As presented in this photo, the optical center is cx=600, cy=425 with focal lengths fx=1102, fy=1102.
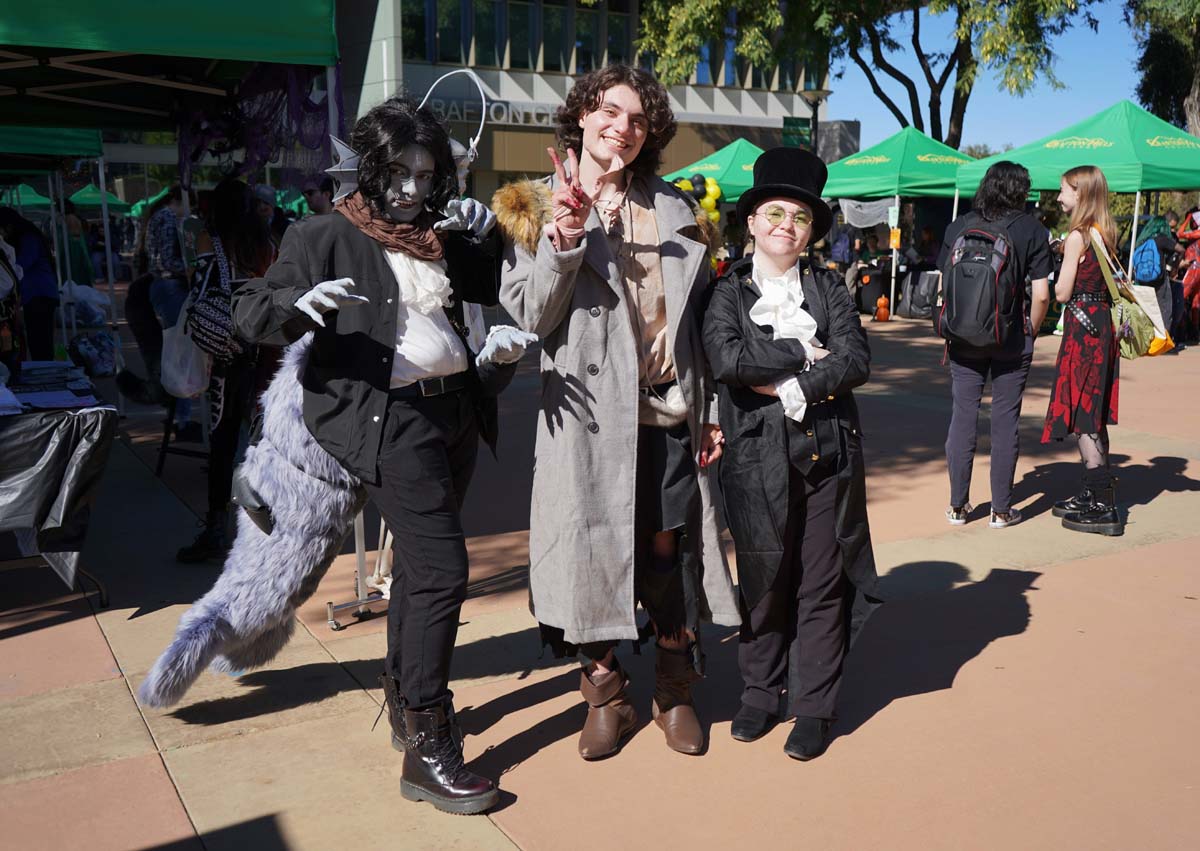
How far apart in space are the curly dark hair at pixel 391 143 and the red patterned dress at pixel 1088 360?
3950mm

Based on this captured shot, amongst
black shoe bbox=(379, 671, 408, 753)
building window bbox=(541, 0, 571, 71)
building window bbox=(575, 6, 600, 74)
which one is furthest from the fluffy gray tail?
building window bbox=(575, 6, 600, 74)

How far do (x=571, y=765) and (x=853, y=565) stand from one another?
107 centimetres

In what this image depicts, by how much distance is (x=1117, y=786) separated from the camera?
128 inches

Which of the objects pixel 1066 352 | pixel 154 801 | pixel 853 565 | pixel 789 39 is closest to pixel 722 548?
pixel 853 565

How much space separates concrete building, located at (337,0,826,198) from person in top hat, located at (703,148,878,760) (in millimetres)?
24721

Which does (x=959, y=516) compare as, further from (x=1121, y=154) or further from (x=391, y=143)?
(x=1121, y=154)

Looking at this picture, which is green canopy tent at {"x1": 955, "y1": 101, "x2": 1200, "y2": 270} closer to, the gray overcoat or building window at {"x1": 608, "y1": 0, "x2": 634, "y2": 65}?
the gray overcoat

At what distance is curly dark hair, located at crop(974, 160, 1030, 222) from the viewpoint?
562 cm

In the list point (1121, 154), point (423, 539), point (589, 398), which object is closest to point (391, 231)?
point (589, 398)

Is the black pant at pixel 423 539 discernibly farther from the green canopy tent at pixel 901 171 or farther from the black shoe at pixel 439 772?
the green canopy tent at pixel 901 171

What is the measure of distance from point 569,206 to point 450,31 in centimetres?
2851

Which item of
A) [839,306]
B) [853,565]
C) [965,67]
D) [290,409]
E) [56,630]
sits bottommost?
[56,630]

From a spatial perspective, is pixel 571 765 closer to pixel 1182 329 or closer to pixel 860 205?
pixel 1182 329

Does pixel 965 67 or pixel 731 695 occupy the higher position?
pixel 965 67
